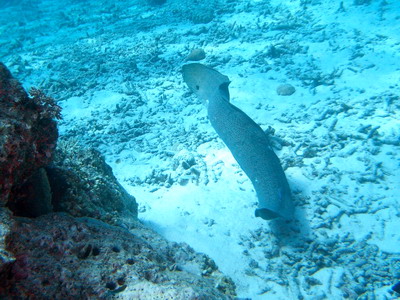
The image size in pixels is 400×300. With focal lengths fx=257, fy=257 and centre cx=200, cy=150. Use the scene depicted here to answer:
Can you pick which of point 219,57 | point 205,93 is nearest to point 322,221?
point 205,93

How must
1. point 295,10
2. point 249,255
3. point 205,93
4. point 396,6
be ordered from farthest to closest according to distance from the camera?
1. point 295,10
2. point 396,6
3. point 205,93
4. point 249,255

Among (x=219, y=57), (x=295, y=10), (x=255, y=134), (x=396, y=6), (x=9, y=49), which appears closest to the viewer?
(x=255, y=134)

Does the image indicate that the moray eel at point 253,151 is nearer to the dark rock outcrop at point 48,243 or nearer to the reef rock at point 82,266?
Answer: the dark rock outcrop at point 48,243

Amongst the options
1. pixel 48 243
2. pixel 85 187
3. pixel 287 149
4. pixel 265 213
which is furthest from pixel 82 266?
pixel 287 149

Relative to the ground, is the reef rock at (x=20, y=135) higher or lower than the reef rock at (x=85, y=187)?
higher

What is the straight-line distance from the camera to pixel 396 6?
9.16 meters

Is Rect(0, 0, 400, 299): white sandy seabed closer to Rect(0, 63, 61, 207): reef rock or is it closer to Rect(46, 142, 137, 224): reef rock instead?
Rect(46, 142, 137, 224): reef rock

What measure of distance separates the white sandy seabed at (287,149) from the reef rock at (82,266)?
6.19ft

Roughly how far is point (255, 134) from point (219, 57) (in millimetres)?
4676

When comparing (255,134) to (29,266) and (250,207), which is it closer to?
(250,207)

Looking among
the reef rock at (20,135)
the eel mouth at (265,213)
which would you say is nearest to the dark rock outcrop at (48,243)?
the reef rock at (20,135)

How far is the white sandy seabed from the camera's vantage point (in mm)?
3480

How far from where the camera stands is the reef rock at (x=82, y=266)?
148 centimetres

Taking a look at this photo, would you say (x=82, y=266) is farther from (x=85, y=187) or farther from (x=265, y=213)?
(x=265, y=213)
